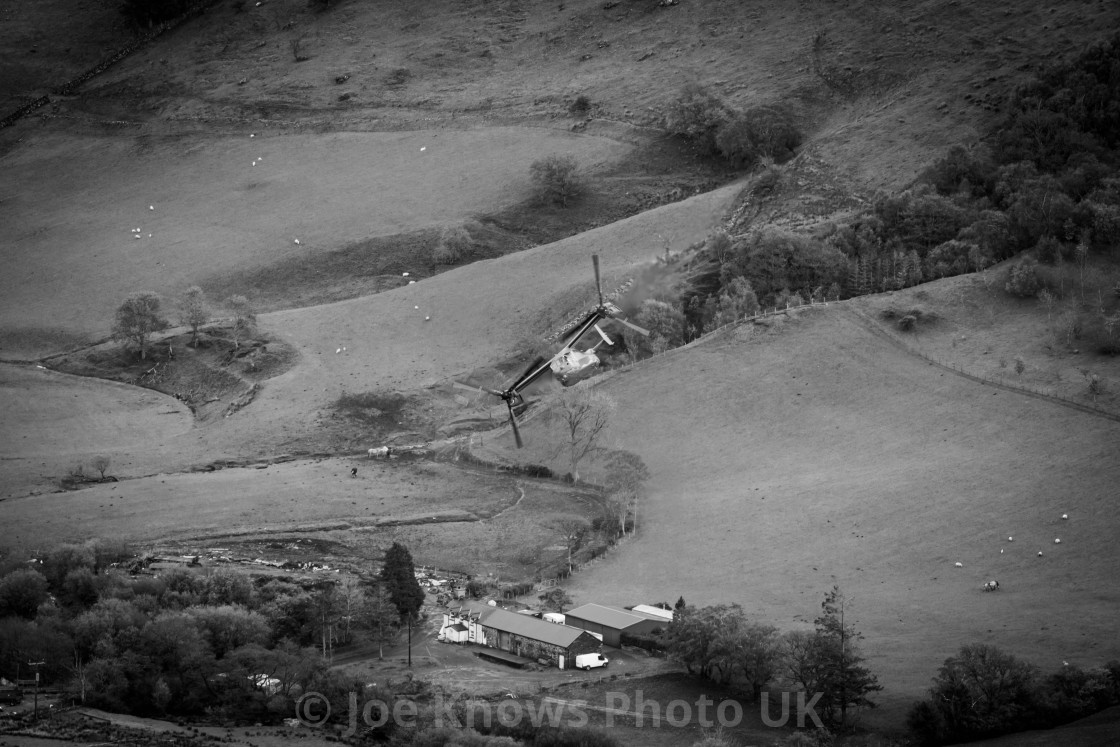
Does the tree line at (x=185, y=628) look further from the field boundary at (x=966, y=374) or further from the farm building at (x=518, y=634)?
the field boundary at (x=966, y=374)

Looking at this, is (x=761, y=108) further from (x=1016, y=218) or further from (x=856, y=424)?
(x=856, y=424)

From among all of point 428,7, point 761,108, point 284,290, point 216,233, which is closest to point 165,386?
point 284,290

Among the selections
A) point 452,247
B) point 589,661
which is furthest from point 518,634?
point 452,247

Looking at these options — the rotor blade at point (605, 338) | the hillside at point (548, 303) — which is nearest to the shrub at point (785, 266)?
the hillside at point (548, 303)

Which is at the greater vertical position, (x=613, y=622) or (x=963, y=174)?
(x=963, y=174)

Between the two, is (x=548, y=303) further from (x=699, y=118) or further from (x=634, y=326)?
(x=699, y=118)

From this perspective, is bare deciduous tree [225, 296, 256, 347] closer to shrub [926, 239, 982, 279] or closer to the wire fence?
shrub [926, 239, 982, 279]
